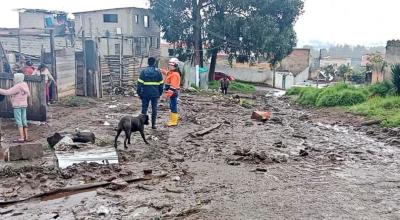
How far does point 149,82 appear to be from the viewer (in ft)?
33.1

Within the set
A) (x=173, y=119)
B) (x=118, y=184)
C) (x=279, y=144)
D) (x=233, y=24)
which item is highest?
(x=233, y=24)

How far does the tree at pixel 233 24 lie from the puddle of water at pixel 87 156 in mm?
23131

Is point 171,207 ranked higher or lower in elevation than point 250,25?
lower

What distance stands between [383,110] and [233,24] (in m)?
17.1

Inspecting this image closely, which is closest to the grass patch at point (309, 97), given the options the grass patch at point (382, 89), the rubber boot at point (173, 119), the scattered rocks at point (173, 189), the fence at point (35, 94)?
the grass patch at point (382, 89)

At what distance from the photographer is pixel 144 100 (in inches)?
404

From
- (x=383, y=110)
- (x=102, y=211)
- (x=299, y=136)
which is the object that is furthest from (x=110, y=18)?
(x=102, y=211)

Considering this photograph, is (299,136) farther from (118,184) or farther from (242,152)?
(118,184)

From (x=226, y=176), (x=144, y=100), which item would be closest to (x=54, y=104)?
(x=144, y=100)

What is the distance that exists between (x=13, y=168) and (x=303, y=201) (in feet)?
14.8

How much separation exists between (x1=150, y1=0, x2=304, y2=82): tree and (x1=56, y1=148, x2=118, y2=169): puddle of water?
911 inches

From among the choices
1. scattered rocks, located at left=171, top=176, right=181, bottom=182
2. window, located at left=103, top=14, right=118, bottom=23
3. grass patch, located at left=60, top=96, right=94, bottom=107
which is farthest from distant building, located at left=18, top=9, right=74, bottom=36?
scattered rocks, located at left=171, top=176, right=181, bottom=182

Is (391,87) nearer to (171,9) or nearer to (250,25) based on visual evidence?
(250,25)

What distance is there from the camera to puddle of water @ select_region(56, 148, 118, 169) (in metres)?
7.09
